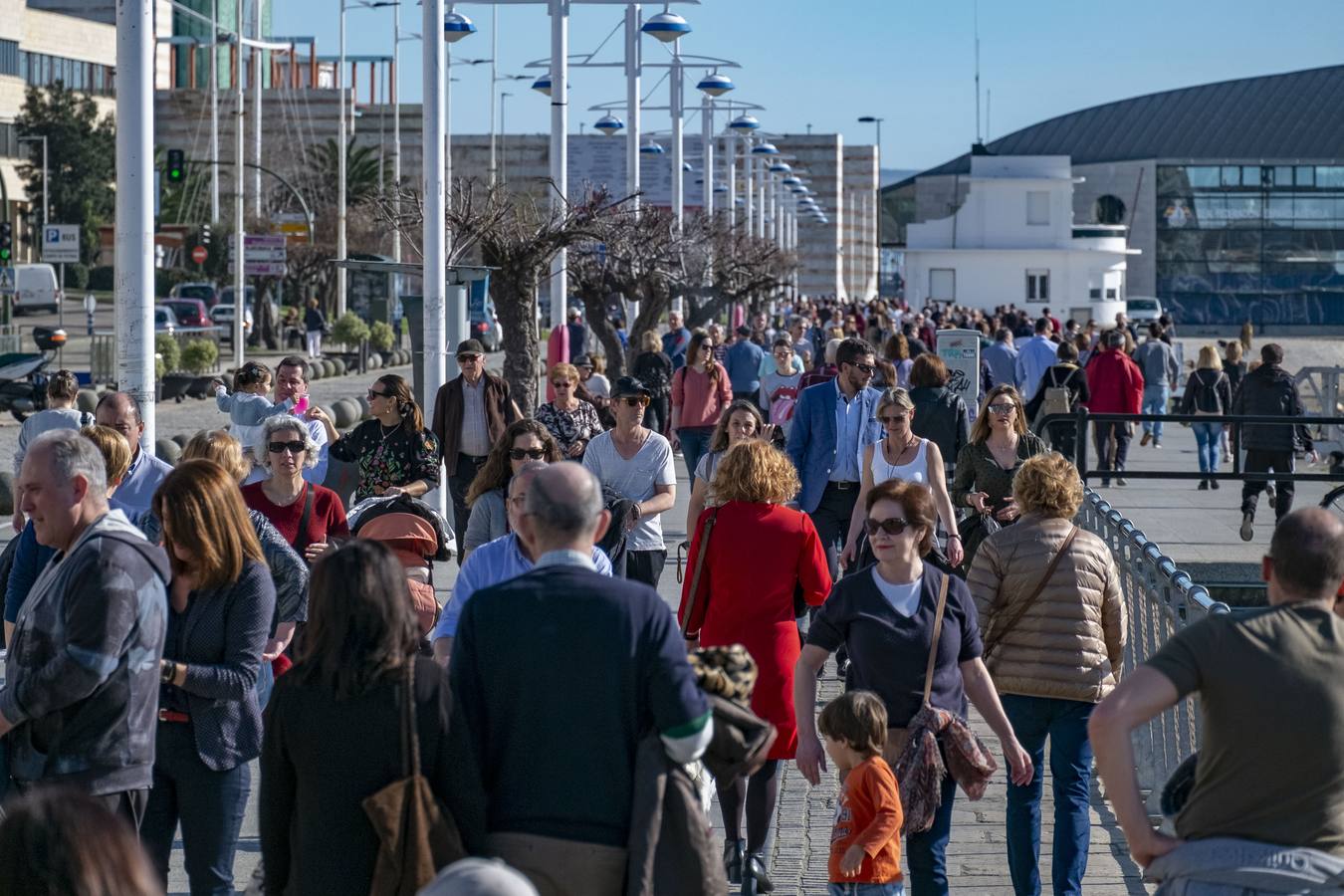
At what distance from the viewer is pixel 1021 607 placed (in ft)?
22.8

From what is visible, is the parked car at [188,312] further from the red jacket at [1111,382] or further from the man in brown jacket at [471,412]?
the man in brown jacket at [471,412]

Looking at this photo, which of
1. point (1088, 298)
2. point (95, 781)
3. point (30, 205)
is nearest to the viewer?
point (95, 781)

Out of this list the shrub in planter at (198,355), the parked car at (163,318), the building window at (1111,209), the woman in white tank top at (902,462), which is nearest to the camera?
the woman in white tank top at (902,462)

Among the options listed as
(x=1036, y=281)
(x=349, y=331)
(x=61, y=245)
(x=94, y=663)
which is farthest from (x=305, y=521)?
(x=1036, y=281)

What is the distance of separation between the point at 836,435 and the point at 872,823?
5238 millimetres

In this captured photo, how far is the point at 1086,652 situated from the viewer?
6.86 meters

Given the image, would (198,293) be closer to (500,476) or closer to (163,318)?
(163,318)

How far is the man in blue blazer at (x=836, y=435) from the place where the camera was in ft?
36.2

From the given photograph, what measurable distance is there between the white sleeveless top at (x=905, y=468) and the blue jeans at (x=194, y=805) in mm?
4880

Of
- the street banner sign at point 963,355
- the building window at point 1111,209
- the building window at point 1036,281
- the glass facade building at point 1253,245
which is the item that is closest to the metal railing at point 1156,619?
the street banner sign at point 963,355

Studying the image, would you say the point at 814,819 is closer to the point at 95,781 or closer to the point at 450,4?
the point at 95,781

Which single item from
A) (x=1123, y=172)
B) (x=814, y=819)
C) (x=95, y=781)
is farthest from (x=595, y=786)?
(x=1123, y=172)

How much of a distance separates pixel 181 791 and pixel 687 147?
9735cm

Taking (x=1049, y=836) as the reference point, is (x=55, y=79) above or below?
above
